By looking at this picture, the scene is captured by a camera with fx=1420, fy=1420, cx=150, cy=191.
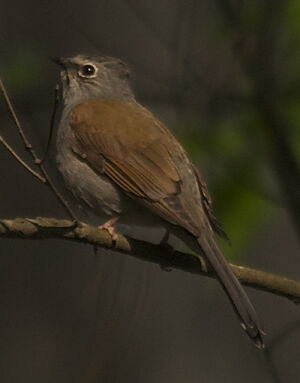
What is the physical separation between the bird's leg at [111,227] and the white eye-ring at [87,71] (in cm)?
112

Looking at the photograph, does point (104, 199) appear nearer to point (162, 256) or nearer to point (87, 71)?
point (162, 256)

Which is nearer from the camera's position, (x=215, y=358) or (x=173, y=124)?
(x=173, y=124)

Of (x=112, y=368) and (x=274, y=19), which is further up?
(x=274, y=19)

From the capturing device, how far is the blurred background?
22.8 feet

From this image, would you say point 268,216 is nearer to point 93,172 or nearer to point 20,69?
point 93,172

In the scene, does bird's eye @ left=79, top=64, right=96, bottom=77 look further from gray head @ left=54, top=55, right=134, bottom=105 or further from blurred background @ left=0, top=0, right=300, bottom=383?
blurred background @ left=0, top=0, right=300, bottom=383

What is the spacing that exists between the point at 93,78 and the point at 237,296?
191cm

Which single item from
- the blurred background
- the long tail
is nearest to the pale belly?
the blurred background

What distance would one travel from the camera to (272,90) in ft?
22.5

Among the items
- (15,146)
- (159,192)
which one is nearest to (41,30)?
(15,146)

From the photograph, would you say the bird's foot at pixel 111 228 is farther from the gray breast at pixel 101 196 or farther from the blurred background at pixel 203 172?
the blurred background at pixel 203 172

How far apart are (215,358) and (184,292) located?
0.49 m

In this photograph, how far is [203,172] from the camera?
705 centimetres

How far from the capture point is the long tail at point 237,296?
19.8 ft
